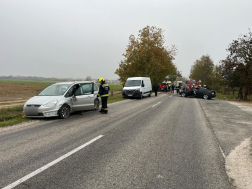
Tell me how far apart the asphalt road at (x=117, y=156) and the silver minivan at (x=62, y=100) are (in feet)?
4.59

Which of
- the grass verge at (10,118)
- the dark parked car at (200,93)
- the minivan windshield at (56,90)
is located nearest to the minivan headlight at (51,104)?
the minivan windshield at (56,90)

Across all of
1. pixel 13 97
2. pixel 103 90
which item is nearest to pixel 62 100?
pixel 103 90

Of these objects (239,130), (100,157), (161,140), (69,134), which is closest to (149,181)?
(100,157)

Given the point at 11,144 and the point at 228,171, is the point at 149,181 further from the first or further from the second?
the point at 11,144

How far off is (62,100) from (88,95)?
1.94 metres

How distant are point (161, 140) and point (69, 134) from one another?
2883 mm

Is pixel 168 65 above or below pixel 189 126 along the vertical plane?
above

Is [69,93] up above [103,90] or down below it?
below

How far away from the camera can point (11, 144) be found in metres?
5.24

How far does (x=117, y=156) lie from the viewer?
4.41 m

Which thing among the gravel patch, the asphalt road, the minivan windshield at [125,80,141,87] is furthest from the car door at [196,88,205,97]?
the gravel patch

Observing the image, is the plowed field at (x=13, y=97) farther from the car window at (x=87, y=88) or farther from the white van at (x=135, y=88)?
the white van at (x=135, y=88)

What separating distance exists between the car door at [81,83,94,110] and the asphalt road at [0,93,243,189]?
3.44 metres

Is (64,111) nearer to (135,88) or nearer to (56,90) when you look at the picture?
(56,90)
